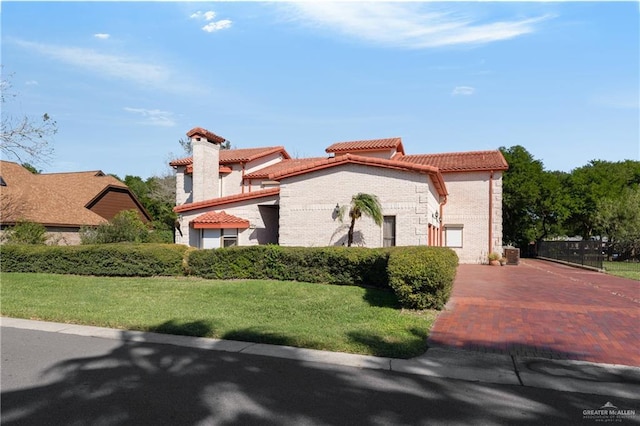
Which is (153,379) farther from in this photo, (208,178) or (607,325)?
(208,178)

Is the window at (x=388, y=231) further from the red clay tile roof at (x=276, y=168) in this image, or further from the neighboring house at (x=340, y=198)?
the red clay tile roof at (x=276, y=168)

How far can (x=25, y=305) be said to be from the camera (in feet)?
37.0

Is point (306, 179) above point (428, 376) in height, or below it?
above

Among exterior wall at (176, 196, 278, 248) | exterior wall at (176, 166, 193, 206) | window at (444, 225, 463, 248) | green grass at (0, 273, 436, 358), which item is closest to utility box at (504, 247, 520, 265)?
window at (444, 225, 463, 248)

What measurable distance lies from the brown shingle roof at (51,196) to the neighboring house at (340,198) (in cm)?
679

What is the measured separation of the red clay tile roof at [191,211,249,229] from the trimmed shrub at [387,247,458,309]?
10986mm

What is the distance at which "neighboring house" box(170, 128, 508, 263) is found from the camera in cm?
1681

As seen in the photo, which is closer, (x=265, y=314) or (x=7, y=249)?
(x=265, y=314)

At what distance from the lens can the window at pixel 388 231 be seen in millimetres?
16828

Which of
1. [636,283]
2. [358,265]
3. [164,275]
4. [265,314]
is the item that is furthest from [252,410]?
[636,283]

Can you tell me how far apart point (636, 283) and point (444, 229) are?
1075 centimetres

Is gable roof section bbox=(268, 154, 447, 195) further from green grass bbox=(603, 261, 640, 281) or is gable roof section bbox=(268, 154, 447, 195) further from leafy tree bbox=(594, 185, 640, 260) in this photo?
leafy tree bbox=(594, 185, 640, 260)

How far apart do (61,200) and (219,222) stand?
1594 cm

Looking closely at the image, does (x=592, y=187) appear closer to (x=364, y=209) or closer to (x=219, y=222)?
(x=364, y=209)
